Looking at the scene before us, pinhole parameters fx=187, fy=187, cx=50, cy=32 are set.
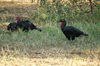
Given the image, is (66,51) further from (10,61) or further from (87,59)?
(10,61)

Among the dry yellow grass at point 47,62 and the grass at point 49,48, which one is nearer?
the dry yellow grass at point 47,62

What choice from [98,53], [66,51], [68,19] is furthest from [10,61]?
[68,19]

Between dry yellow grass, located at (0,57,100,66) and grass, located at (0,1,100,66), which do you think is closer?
dry yellow grass, located at (0,57,100,66)

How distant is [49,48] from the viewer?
18.0 feet

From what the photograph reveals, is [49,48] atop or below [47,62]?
below

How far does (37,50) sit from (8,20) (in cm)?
425

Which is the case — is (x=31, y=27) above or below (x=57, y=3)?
below

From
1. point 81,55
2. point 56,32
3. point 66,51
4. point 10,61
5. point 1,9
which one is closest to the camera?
point 10,61

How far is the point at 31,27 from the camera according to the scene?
721 centimetres

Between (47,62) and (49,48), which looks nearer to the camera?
(47,62)

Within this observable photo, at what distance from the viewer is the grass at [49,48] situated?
4.23m

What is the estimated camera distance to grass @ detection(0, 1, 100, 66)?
423 centimetres

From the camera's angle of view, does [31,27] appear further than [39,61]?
Yes

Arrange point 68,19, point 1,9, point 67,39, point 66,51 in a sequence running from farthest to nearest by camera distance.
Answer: point 1,9 → point 68,19 → point 67,39 → point 66,51
